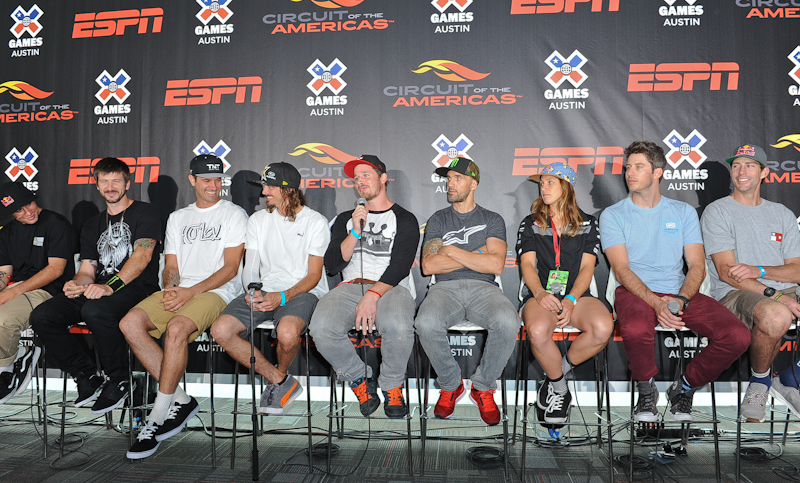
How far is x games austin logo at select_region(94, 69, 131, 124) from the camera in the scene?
12.9 feet

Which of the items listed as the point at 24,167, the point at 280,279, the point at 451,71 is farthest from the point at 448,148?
the point at 24,167

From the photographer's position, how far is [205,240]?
10.5ft

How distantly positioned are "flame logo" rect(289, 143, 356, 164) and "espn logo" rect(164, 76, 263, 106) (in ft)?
1.62

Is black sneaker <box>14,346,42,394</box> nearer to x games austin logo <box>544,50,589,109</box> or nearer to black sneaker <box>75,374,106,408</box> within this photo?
black sneaker <box>75,374,106,408</box>

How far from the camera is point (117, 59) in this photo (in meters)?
3.97

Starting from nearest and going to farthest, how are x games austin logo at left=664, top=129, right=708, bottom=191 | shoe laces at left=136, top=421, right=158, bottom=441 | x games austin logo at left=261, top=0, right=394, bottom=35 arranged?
shoe laces at left=136, top=421, right=158, bottom=441, x games austin logo at left=664, top=129, right=708, bottom=191, x games austin logo at left=261, top=0, right=394, bottom=35

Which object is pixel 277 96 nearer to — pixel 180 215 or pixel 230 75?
pixel 230 75

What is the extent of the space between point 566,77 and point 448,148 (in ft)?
3.08

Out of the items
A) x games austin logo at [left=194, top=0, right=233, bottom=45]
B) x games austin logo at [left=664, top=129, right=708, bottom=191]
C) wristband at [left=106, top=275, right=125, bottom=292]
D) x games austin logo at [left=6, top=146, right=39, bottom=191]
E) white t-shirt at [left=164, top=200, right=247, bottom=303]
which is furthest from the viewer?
x games austin logo at [left=6, top=146, right=39, bottom=191]

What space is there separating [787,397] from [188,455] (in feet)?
10.5

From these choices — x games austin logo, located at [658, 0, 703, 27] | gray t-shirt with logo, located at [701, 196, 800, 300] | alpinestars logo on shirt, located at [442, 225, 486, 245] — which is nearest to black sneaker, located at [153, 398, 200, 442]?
alpinestars logo on shirt, located at [442, 225, 486, 245]

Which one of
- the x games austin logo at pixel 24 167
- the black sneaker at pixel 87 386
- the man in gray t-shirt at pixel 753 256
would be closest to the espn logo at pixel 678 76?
the man in gray t-shirt at pixel 753 256

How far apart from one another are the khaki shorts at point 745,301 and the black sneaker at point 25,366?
13.3ft

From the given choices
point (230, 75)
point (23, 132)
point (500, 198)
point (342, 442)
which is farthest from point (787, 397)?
point (23, 132)
